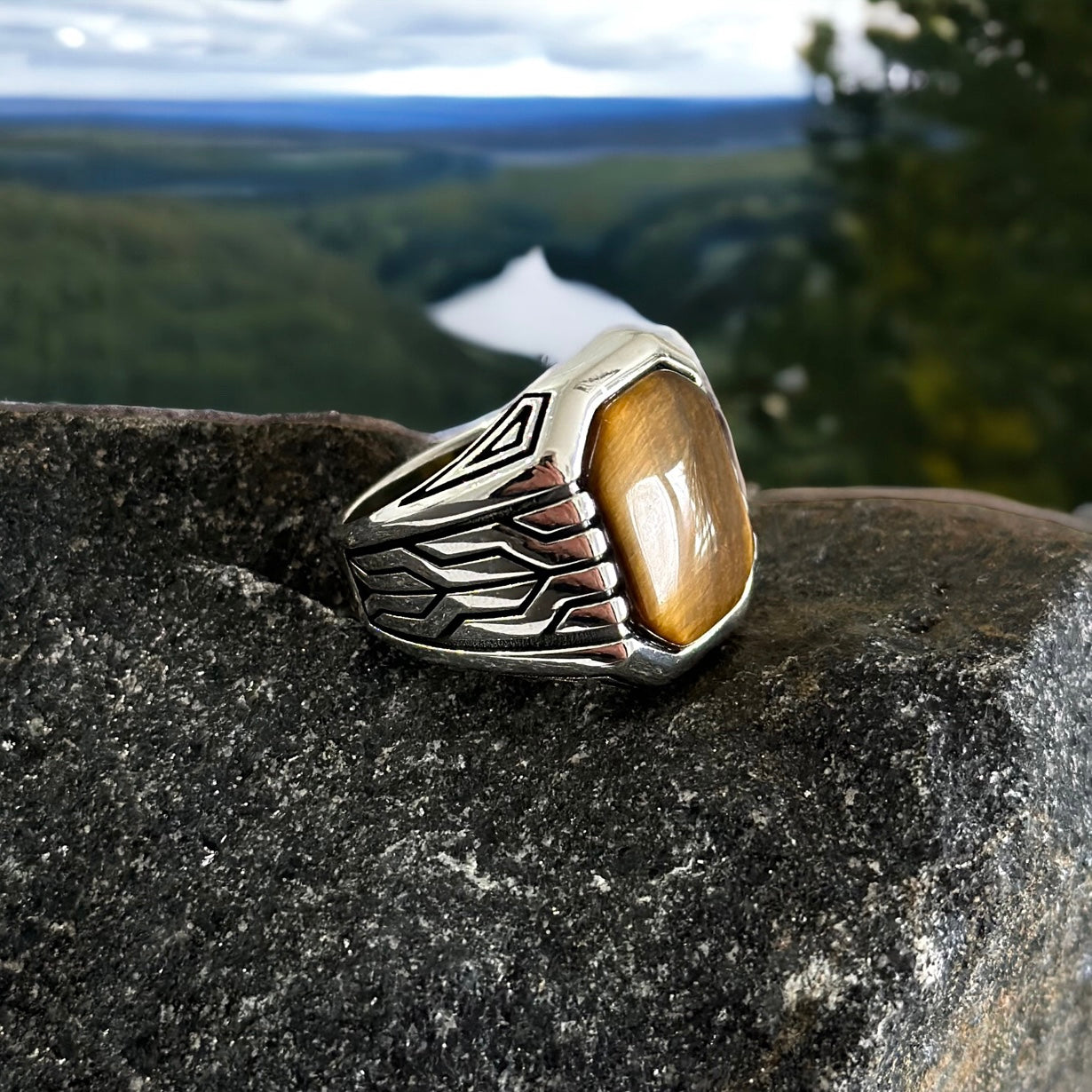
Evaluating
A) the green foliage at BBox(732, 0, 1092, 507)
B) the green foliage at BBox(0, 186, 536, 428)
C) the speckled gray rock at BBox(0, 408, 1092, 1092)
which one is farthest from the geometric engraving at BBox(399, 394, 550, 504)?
the green foliage at BBox(732, 0, 1092, 507)

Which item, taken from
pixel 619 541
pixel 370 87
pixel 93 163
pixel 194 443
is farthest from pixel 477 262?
pixel 619 541

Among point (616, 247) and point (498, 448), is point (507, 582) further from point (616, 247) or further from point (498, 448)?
point (616, 247)

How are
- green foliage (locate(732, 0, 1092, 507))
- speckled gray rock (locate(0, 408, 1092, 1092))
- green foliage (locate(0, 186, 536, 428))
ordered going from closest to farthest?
speckled gray rock (locate(0, 408, 1092, 1092)) < green foliage (locate(0, 186, 536, 428)) < green foliage (locate(732, 0, 1092, 507))

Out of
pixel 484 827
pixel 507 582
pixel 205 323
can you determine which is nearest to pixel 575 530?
pixel 507 582

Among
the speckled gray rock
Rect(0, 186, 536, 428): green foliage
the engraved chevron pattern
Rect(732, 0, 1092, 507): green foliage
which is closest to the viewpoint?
the speckled gray rock

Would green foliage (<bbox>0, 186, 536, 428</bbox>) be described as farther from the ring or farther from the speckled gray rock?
the ring

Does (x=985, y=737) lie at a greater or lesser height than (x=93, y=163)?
lesser

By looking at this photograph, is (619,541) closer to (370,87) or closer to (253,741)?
(253,741)
